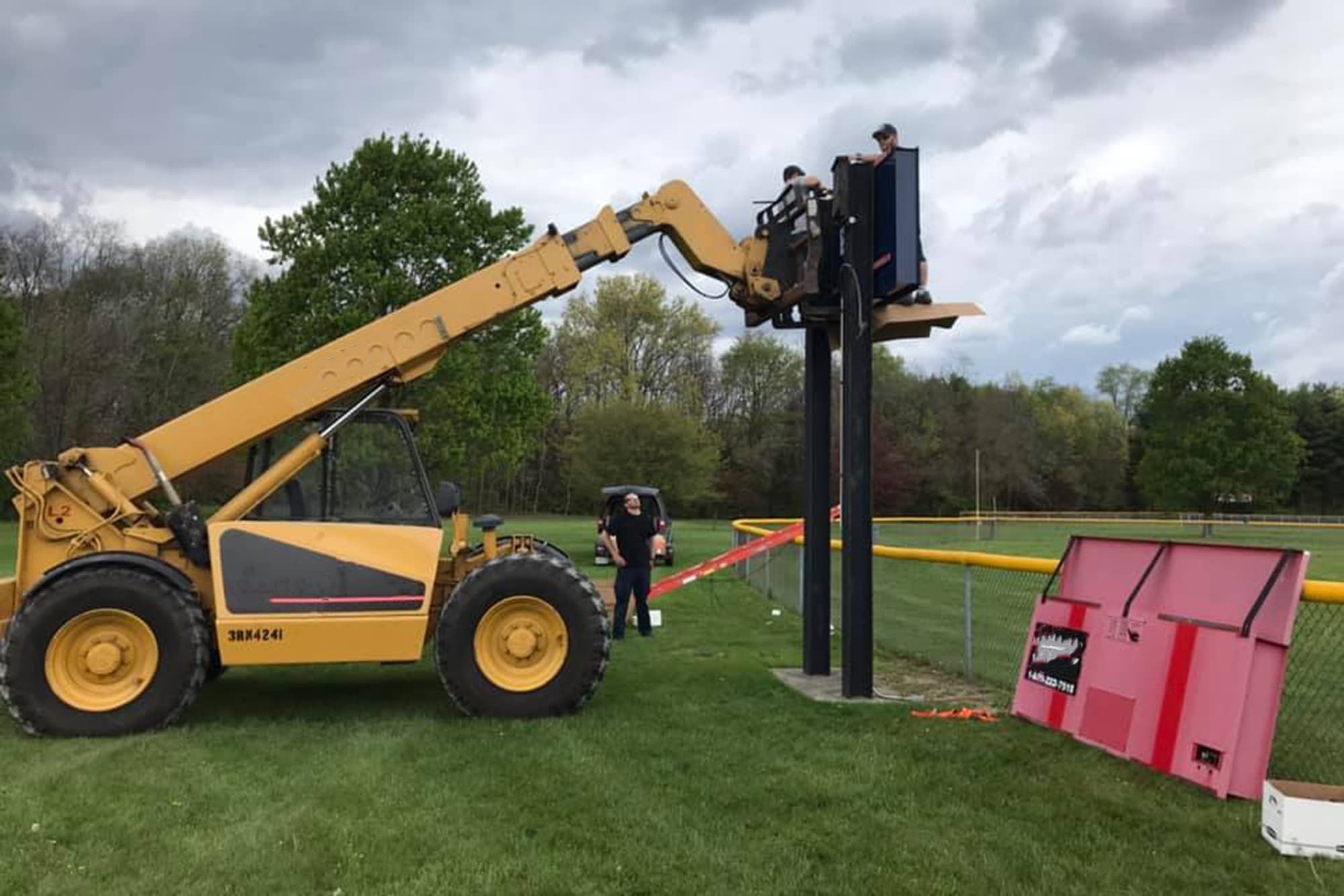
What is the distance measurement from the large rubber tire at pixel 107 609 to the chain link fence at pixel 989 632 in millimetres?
6350

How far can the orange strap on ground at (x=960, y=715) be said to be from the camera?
24.5 feet

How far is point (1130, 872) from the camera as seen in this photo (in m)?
4.58

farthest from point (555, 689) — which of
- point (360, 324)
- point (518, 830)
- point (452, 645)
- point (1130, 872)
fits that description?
point (360, 324)

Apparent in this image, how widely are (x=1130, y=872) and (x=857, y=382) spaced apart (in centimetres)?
452

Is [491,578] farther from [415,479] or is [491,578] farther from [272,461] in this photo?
[272,461]

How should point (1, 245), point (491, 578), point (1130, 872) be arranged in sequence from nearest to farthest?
point (1130, 872)
point (491, 578)
point (1, 245)

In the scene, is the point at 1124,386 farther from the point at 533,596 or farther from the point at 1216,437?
the point at 533,596

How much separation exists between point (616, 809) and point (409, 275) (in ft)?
84.8

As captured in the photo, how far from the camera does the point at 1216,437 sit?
5638 cm

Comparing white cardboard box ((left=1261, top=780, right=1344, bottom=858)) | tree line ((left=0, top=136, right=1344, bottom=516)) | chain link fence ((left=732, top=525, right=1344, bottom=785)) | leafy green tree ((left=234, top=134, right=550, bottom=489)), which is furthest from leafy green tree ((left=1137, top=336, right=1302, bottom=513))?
white cardboard box ((left=1261, top=780, right=1344, bottom=858))

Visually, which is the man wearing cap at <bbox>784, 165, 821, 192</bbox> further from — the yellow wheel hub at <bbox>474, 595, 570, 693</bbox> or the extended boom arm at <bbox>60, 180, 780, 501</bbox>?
the yellow wheel hub at <bbox>474, 595, 570, 693</bbox>

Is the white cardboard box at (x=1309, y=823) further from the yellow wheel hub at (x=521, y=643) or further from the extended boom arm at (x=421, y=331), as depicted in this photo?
the extended boom arm at (x=421, y=331)

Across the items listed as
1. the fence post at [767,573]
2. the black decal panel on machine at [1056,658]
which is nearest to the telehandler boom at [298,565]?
the black decal panel on machine at [1056,658]

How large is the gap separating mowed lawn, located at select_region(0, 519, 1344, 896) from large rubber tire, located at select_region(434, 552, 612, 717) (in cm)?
18
